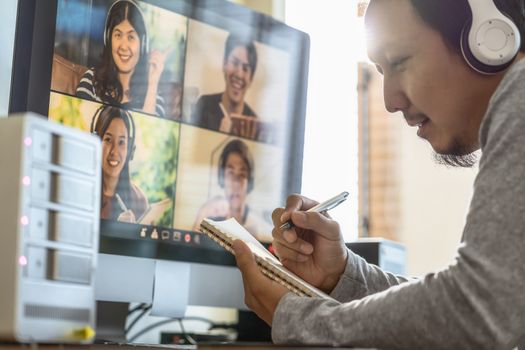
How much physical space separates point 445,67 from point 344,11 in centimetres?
131

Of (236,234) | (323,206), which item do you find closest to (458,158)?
(323,206)

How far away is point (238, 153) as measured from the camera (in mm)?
1509

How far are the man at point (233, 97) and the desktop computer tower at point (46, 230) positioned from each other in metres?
0.63

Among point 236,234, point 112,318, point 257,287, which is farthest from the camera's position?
point 112,318

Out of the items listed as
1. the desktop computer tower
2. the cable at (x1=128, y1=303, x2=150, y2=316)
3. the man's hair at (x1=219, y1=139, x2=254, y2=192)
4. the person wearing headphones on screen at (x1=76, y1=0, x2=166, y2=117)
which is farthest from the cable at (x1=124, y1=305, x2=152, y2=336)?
the desktop computer tower

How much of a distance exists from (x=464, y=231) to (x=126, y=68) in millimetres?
707

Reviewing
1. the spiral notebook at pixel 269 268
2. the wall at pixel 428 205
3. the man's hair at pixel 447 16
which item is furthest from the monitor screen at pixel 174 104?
the wall at pixel 428 205

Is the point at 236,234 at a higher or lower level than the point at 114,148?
lower

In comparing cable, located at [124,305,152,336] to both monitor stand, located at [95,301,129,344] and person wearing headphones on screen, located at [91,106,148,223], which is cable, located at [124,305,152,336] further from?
person wearing headphones on screen, located at [91,106,148,223]

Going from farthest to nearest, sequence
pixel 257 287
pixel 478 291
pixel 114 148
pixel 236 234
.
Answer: pixel 114 148 < pixel 236 234 < pixel 257 287 < pixel 478 291

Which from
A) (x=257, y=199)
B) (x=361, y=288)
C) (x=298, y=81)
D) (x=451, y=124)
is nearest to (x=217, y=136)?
(x=257, y=199)

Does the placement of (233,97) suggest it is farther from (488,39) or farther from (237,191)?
(488,39)

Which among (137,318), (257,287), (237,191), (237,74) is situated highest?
(237,74)

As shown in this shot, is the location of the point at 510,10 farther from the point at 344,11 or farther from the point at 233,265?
the point at 344,11
